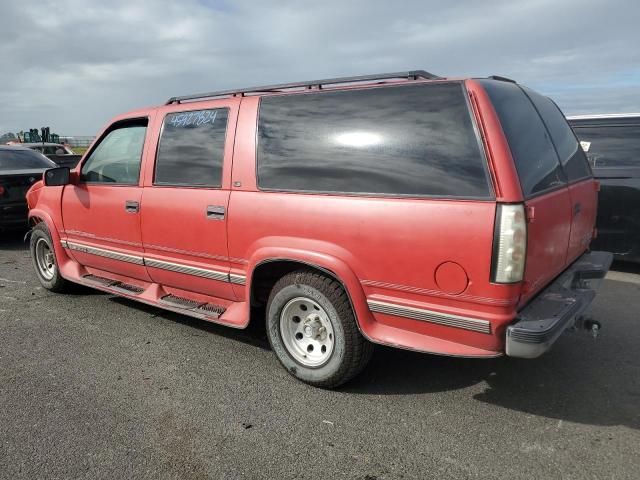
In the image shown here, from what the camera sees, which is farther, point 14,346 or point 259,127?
point 14,346

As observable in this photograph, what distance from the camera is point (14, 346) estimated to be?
419 cm

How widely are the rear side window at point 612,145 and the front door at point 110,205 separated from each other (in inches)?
203

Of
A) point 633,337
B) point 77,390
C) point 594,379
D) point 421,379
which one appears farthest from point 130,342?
point 633,337

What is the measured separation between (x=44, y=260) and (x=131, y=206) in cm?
208

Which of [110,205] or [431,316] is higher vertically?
[110,205]

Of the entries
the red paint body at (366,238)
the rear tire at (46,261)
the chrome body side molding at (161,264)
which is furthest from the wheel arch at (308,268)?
the rear tire at (46,261)

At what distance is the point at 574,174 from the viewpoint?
12.1 feet

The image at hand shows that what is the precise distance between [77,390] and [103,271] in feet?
5.75

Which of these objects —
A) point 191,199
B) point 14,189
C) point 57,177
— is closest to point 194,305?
point 191,199

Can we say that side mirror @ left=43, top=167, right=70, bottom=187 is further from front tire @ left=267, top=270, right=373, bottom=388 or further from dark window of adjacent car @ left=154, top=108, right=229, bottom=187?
front tire @ left=267, top=270, right=373, bottom=388

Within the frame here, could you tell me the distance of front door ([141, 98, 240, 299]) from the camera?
3.74 meters

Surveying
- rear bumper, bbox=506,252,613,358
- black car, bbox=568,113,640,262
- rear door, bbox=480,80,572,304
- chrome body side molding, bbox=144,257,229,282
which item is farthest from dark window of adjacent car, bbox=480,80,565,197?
black car, bbox=568,113,640,262

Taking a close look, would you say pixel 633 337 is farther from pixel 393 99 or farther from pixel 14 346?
pixel 14 346

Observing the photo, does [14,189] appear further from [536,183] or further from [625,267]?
[625,267]
